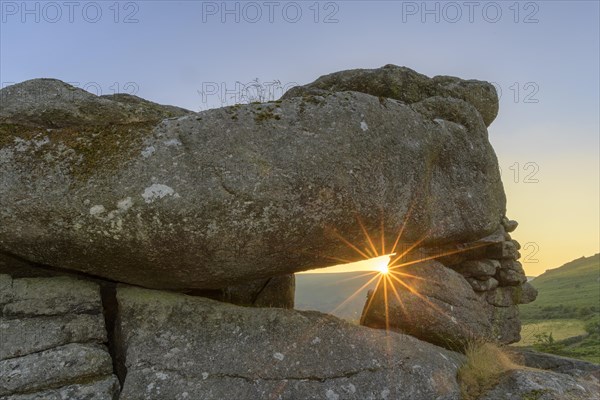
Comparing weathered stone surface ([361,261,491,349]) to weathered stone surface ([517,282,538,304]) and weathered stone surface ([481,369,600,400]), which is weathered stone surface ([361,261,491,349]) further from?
weathered stone surface ([517,282,538,304])

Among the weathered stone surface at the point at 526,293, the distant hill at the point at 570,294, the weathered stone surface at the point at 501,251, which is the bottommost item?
the distant hill at the point at 570,294

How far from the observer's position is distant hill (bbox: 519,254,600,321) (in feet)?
300

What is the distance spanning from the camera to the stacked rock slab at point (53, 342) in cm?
751

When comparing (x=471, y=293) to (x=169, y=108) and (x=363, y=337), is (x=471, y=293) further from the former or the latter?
(x=169, y=108)

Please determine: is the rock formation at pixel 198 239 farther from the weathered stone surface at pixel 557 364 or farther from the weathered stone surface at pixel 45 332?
the weathered stone surface at pixel 557 364

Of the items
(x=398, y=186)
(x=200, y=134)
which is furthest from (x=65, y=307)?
(x=398, y=186)

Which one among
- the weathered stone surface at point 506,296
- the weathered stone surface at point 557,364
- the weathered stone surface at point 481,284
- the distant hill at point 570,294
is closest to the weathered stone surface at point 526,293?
the weathered stone surface at point 506,296

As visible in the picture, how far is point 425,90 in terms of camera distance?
1323 centimetres

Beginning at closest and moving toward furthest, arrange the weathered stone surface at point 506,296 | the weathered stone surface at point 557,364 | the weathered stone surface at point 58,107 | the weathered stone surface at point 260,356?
1. the weathered stone surface at point 260,356
2. the weathered stone surface at point 58,107
3. the weathered stone surface at point 557,364
4. the weathered stone surface at point 506,296

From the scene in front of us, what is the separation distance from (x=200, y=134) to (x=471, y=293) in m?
8.29

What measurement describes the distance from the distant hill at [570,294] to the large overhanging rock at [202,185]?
91424mm

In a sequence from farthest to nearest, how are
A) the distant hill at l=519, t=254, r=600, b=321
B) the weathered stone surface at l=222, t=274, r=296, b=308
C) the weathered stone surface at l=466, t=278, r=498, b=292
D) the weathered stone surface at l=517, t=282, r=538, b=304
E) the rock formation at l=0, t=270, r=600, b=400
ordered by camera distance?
1. the distant hill at l=519, t=254, r=600, b=321
2. the weathered stone surface at l=517, t=282, r=538, b=304
3. the weathered stone surface at l=466, t=278, r=498, b=292
4. the weathered stone surface at l=222, t=274, r=296, b=308
5. the rock formation at l=0, t=270, r=600, b=400

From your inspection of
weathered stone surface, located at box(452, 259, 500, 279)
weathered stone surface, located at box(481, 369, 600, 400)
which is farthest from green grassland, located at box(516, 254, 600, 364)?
weathered stone surface, located at box(481, 369, 600, 400)

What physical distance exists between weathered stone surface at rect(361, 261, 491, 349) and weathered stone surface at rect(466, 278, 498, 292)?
243 centimetres
